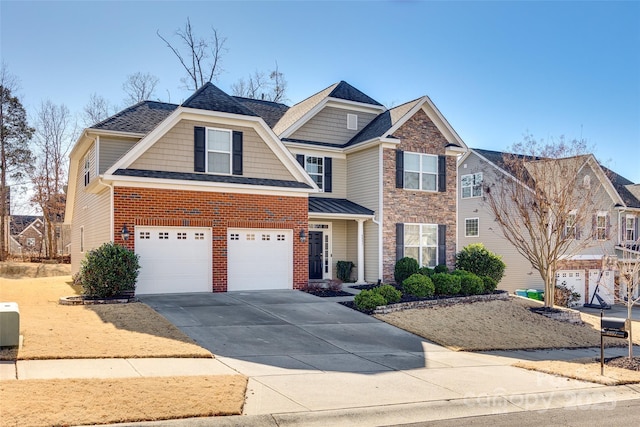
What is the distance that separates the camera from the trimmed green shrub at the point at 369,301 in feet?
54.5

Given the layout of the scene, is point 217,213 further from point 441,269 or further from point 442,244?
point 442,244

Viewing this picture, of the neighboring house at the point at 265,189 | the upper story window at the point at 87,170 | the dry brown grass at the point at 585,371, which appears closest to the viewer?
the dry brown grass at the point at 585,371

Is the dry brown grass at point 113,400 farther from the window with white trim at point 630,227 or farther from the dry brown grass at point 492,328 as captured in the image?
the window with white trim at point 630,227

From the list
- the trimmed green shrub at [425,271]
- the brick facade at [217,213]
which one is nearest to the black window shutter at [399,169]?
the trimmed green shrub at [425,271]

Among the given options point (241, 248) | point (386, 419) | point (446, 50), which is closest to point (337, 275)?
point (241, 248)

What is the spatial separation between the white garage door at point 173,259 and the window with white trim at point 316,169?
664 cm

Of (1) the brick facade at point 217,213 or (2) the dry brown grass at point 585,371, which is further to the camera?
(1) the brick facade at point 217,213

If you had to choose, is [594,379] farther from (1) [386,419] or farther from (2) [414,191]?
(2) [414,191]

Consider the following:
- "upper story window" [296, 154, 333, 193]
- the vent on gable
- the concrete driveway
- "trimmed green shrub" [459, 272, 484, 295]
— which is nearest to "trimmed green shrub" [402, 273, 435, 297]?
"trimmed green shrub" [459, 272, 484, 295]

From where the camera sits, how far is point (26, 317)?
12773 mm

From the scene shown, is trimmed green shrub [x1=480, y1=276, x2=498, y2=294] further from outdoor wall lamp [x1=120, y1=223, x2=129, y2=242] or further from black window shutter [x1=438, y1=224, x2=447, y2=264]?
outdoor wall lamp [x1=120, y1=223, x2=129, y2=242]

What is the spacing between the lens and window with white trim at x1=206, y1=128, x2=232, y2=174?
1880cm

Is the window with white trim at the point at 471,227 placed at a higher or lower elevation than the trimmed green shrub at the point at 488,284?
higher

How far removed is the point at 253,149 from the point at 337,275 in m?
6.75
